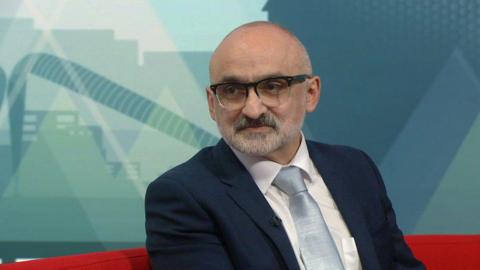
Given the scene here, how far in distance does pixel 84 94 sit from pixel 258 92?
4.37ft

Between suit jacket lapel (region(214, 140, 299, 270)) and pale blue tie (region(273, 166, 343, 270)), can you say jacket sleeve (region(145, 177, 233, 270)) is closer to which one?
suit jacket lapel (region(214, 140, 299, 270))

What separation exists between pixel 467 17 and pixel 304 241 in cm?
163

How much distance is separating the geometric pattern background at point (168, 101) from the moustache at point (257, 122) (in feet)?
3.84

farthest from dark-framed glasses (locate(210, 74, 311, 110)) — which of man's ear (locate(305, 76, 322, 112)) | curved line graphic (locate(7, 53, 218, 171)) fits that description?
curved line graphic (locate(7, 53, 218, 171))

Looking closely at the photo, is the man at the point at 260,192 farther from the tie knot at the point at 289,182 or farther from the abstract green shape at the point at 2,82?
the abstract green shape at the point at 2,82

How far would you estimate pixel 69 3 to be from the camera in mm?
2971

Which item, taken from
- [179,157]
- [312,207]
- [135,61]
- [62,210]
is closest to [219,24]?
[135,61]

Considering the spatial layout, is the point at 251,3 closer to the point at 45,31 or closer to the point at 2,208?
the point at 45,31

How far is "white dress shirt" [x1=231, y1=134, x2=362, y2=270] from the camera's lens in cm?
188

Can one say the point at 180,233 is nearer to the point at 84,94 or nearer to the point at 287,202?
the point at 287,202

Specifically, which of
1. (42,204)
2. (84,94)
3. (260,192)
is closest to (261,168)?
(260,192)

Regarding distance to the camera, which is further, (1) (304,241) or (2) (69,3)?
(2) (69,3)

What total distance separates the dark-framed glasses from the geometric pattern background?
1155 mm

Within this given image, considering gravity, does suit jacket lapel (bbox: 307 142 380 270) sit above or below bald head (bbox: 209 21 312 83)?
below
